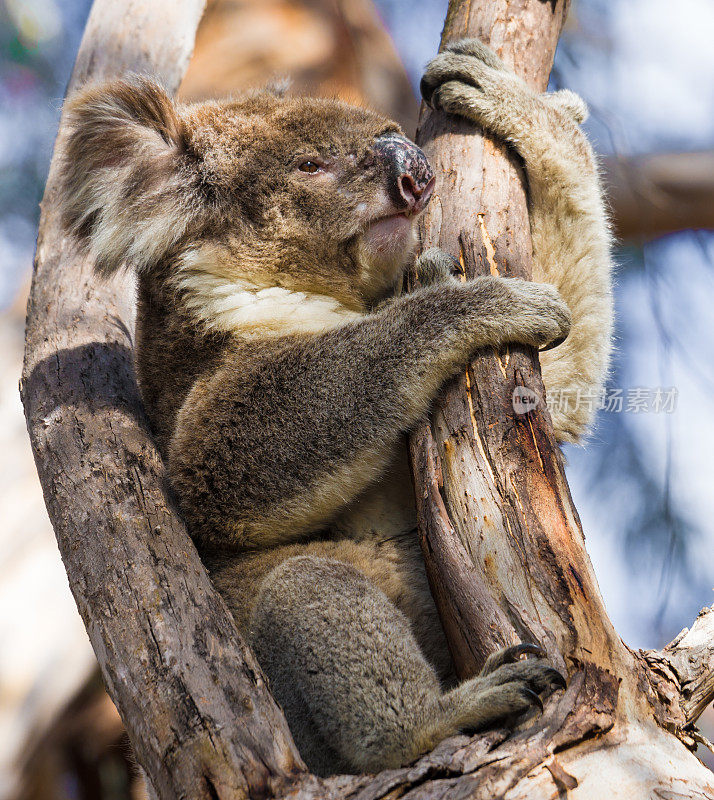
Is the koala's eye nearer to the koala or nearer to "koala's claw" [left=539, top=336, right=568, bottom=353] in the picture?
the koala

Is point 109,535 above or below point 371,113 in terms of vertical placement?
below

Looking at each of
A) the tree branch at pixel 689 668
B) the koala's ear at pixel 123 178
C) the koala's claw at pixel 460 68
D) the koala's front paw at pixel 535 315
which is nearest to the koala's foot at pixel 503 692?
the tree branch at pixel 689 668

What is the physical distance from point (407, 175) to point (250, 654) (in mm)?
1551

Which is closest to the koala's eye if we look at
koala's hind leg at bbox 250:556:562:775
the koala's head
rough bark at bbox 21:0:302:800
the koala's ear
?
the koala's head

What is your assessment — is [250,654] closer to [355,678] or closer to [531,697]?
[355,678]

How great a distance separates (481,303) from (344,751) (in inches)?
50.1

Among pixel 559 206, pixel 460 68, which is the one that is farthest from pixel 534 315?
pixel 460 68

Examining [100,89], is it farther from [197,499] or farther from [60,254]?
[197,499]

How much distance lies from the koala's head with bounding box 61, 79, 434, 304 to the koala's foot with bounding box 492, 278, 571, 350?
1.75 feet

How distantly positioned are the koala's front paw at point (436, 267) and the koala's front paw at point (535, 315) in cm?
22

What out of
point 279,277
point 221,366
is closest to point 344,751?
point 221,366

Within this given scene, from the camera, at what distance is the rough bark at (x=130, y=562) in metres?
1.69

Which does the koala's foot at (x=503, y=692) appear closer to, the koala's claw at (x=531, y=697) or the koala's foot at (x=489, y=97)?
the koala's claw at (x=531, y=697)

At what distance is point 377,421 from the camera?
226cm
